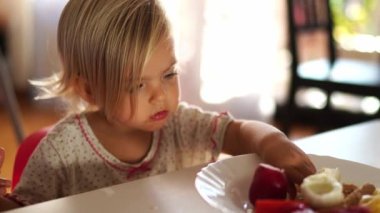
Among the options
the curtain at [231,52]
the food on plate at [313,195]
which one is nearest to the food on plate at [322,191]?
the food on plate at [313,195]

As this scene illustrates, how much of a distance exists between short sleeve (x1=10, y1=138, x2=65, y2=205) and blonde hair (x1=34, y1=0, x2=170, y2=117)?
123 millimetres

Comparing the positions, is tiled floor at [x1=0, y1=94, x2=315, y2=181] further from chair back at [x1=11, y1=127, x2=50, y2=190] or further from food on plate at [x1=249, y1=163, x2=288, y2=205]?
food on plate at [x1=249, y1=163, x2=288, y2=205]

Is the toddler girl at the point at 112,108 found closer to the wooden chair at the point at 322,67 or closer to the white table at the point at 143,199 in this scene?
the white table at the point at 143,199

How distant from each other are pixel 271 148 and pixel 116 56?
0.92 feet

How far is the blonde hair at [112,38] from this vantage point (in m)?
0.97

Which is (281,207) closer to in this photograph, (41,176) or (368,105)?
(41,176)

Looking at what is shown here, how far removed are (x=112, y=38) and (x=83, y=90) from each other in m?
0.14

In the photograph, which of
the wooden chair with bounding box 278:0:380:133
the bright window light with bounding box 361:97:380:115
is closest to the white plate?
the wooden chair with bounding box 278:0:380:133

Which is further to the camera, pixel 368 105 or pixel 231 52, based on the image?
pixel 368 105

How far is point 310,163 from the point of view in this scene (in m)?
0.85

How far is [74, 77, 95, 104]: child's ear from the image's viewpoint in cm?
106

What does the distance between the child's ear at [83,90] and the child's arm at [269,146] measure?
254 mm

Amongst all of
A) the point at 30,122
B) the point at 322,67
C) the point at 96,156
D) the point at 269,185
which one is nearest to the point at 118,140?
the point at 96,156

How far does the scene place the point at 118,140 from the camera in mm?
1104
